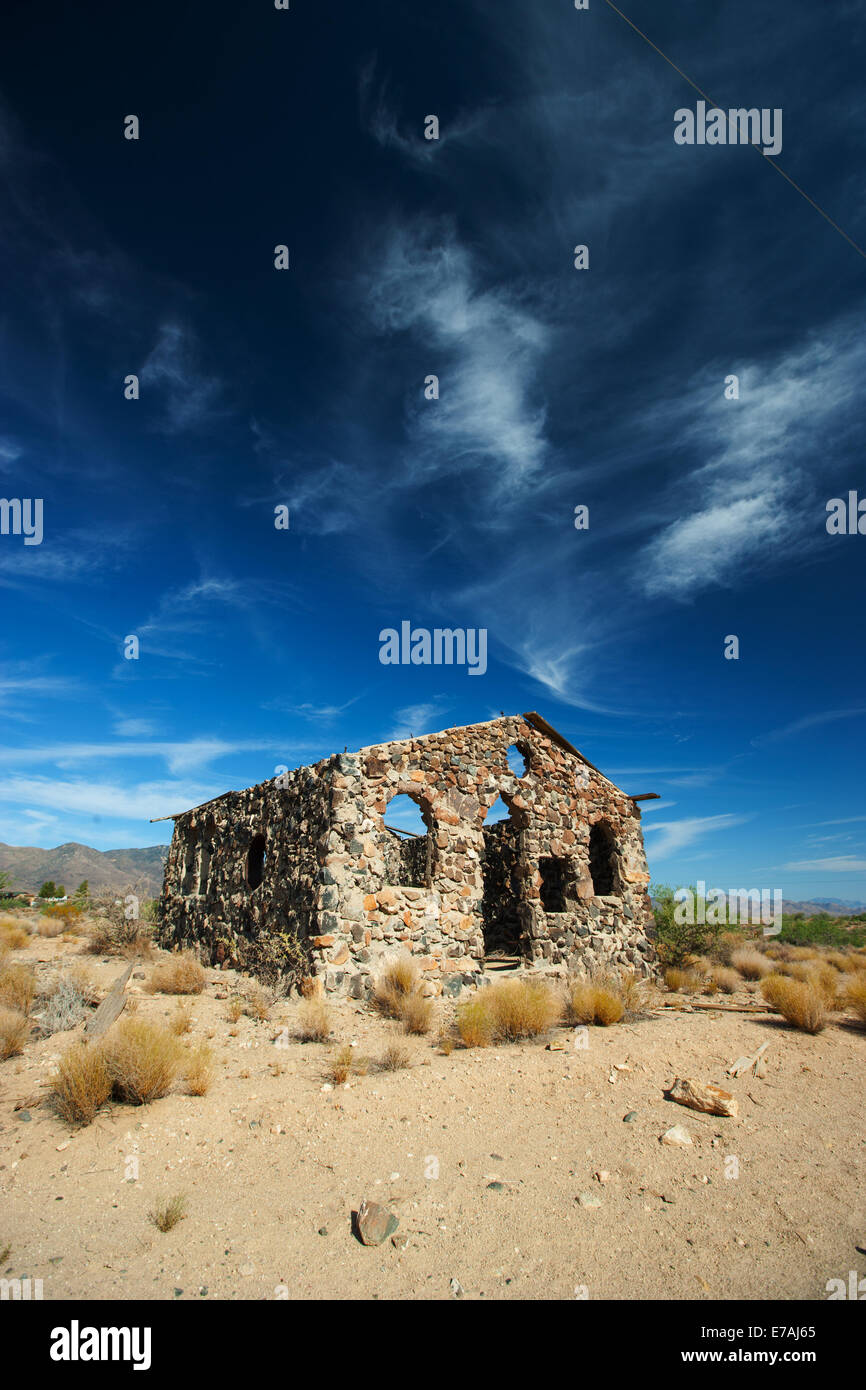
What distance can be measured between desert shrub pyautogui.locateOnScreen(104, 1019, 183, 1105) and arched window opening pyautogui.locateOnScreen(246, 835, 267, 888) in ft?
25.1

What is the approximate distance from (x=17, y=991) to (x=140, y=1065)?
3.90m

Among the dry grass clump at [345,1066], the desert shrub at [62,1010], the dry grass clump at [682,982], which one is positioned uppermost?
the desert shrub at [62,1010]

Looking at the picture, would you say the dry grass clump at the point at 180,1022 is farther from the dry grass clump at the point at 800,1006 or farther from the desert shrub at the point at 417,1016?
the dry grass clump at the point at 800,1006

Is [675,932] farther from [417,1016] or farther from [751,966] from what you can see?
[417,1016]

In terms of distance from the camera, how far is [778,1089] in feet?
19.7

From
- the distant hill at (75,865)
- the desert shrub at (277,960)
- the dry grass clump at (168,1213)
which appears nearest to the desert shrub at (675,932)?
Result: the desert shrub at (277,960)

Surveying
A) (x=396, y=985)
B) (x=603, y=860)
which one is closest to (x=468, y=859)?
(x=396, y=985)

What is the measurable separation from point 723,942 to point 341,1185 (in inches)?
685

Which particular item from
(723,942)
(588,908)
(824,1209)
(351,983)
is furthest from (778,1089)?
(723,942)

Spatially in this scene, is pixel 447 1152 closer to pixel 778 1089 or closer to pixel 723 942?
pixel 778 1089

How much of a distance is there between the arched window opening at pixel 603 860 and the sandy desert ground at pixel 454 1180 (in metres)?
7.22

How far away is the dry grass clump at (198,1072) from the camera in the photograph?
5.54 meters

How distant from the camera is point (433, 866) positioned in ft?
36.2

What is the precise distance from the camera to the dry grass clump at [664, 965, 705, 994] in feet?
42.3
